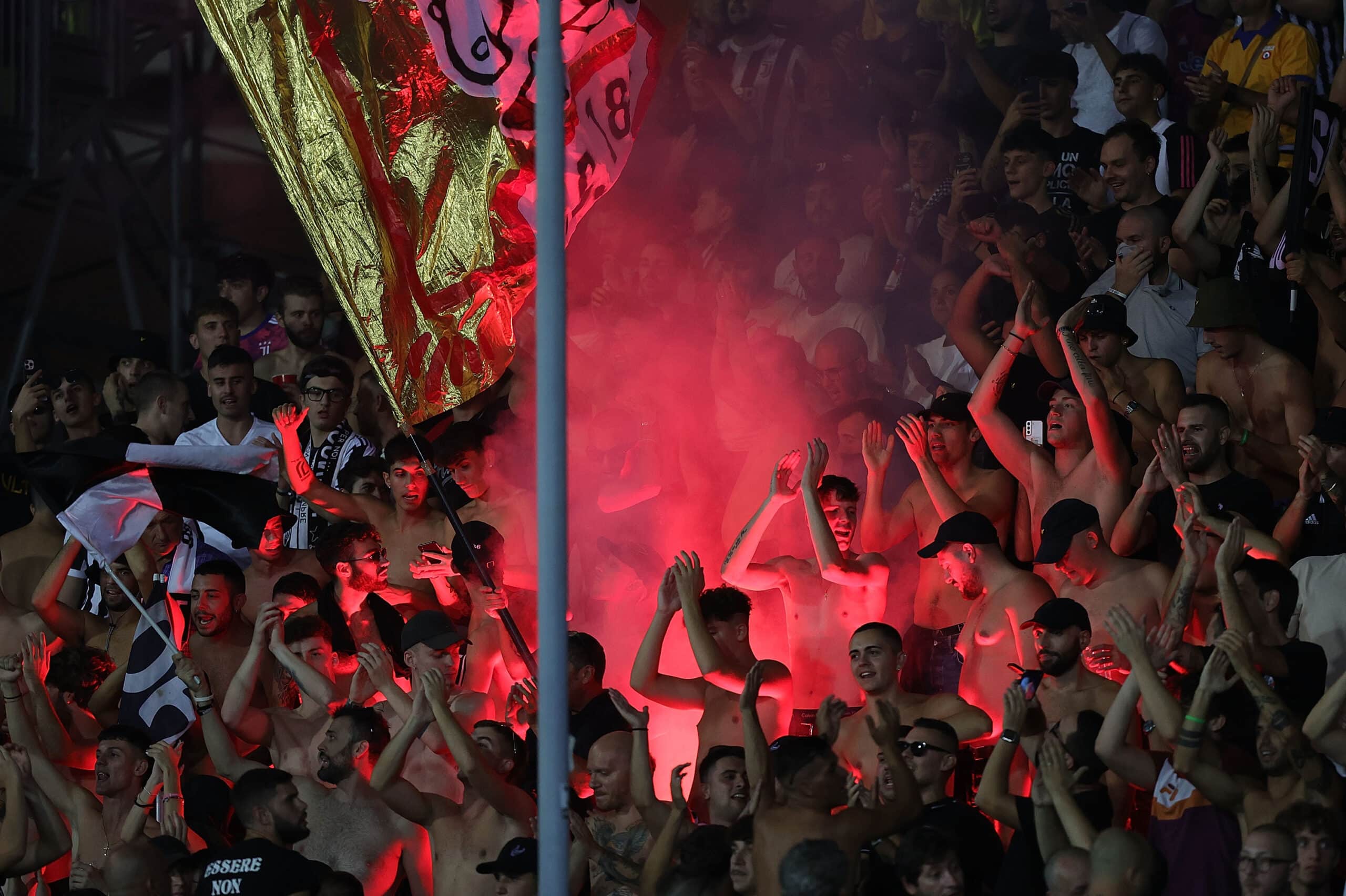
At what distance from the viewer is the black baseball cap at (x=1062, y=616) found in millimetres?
6973

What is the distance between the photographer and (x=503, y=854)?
22.6 ft

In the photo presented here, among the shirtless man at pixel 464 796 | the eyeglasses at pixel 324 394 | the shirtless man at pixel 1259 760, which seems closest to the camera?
the shirtless man at pixel 1259 760

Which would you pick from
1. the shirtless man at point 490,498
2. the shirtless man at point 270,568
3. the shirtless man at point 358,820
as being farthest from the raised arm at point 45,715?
the shirtless man at point 490,498

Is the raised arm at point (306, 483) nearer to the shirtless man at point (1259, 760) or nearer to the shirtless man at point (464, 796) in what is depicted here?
the shirtless man at point (464, 796)

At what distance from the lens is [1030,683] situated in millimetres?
6875

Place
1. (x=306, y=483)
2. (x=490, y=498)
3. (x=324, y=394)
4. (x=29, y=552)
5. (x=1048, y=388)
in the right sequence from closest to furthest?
1. (x=1048, y=388)
2. (x=306, y=483)
3. (x=490, y=498)
4. (x=324, y=394)
5. (x=29, y=552)

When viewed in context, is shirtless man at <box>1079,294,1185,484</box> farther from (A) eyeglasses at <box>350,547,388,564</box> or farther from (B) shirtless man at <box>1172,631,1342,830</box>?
(A) eyeglasses at <box>350,547,388,564</box>

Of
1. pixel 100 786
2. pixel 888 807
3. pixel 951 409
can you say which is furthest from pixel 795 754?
pixel 100 786

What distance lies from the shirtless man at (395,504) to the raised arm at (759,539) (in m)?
1.33

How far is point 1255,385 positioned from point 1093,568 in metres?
1.06

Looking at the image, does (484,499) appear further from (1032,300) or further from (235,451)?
(1032,300)

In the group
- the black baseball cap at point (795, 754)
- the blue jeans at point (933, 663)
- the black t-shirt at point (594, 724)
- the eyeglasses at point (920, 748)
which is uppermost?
the black baseball cap at point (795, 754)

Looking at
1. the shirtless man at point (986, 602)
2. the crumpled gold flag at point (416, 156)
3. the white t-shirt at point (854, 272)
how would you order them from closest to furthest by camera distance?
1. the shirtless man at point (986, 602)
2. the crumpled gold flag at point (416, 156)
3. the white t-shirt at point (854, 272)

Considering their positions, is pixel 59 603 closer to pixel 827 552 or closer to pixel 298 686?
pixel 298 686
